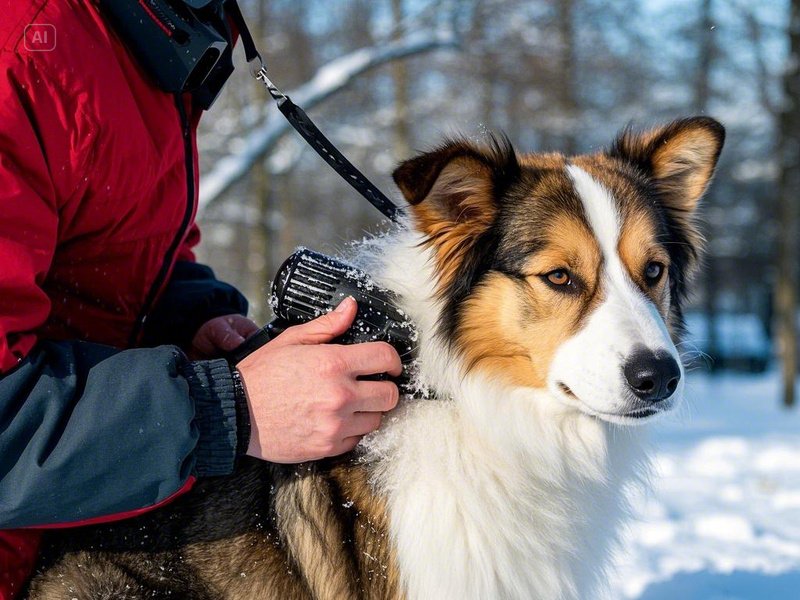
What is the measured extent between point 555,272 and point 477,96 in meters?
14.4

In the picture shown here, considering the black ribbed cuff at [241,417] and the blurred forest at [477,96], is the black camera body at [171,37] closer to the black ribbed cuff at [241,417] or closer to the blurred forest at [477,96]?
the black ribbed cuff at [241,417]

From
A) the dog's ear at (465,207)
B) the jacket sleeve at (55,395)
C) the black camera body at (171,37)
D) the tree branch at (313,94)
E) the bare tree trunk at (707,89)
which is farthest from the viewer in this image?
the bare tree trunk at (707,89)

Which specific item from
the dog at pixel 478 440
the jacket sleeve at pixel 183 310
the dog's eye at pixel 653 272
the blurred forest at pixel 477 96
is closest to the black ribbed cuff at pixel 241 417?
the dog at pixel 478 440

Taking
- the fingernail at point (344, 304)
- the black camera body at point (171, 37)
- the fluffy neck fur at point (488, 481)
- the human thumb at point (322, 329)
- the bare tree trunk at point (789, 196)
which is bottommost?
the bare tree trunk at point (789, 196)

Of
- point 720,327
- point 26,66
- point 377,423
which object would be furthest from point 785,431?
point 720,327

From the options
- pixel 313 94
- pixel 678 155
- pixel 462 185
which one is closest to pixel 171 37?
pixel 462 185

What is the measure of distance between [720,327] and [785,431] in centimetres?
1419

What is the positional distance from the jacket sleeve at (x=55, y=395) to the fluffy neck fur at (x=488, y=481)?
2.33 feet

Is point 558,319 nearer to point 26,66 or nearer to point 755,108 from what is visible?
point 26,66

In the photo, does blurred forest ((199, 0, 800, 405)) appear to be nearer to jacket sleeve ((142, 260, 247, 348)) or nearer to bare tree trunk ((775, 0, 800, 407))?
bare tree trunk ((775, 0, 800, 407))

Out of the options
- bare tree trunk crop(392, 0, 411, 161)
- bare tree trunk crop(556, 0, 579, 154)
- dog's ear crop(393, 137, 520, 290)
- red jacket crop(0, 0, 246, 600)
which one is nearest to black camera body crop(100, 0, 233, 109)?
red jacket crop(0, 0, 246, 600)

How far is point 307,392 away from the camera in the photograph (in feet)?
6.72

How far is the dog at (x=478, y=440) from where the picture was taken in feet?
7.39

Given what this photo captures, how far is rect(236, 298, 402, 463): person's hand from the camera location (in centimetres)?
203
